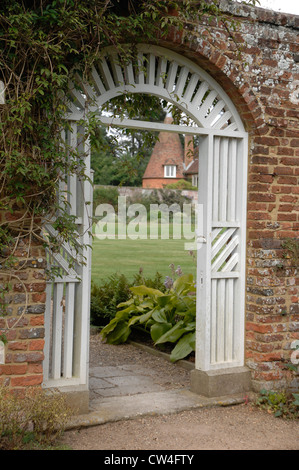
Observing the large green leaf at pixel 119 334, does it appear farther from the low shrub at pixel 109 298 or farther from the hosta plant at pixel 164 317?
the low shrub at pixel 109 298

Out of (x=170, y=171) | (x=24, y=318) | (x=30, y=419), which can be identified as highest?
(x=170, y=171)

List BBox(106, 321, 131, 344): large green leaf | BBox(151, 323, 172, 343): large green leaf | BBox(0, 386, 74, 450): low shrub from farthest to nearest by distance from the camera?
BBox(106, 321, 131, 344): large green leaf → BBox(151, 323, 172, 343): large green leaf → BBox(0, 386, 74, 450): low shrub

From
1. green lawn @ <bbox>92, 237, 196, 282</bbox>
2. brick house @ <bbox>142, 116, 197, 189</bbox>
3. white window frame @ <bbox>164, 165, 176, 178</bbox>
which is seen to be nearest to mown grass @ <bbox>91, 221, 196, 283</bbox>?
green lawn @ <bbox>92, 237, 196, 282</bbox>

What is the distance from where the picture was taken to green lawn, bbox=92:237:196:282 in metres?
13.9

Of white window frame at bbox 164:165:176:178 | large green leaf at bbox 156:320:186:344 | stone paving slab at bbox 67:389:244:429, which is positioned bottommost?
stone paving slab at bbox 67:389:244:429

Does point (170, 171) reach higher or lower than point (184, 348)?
higher

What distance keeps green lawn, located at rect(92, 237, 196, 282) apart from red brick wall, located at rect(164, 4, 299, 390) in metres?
6.37

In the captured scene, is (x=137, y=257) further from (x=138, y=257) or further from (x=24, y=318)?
(x=24, y=318)

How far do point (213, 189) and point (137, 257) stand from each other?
11.7 m

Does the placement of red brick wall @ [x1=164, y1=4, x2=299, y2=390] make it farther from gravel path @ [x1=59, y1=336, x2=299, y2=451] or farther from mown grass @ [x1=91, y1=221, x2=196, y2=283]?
mown grass @ [x1=91, y1=221, x2=196, y2=283]

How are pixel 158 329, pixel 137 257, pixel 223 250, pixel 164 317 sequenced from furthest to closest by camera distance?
pixel 137 257, pixel 164 317, pixel 158 329, pixel 223 250

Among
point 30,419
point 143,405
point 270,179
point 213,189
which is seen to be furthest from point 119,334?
point 30,419

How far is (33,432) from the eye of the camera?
4031mm

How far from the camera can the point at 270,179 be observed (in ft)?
17.8
